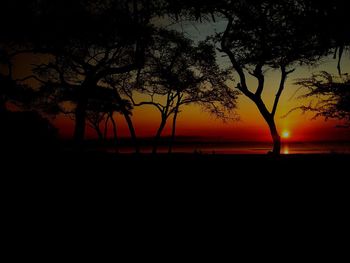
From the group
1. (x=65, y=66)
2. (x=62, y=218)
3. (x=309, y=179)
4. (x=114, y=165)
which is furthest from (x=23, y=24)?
(x=309, y=179)

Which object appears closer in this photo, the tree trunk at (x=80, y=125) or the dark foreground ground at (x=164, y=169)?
the dark foreground ground at (x=164, y=169)

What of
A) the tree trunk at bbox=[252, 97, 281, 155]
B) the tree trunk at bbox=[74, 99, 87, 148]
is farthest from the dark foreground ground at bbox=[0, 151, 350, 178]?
the tree trunk at bbox=[252, 97, 281, 155]

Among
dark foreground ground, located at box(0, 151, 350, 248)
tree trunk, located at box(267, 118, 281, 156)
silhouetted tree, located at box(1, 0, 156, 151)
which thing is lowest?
dark foreground ground, located at box(0, 151, 350, 248)

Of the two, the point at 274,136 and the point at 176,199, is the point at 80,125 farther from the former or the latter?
the point at 176,199

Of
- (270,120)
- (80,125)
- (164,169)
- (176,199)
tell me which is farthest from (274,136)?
(176,199)

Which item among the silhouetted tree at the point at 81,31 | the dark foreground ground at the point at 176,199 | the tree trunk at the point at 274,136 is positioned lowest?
the dark foreground ground at the point at 176,199

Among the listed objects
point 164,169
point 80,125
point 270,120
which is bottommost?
point 164,169

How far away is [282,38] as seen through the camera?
954 cm

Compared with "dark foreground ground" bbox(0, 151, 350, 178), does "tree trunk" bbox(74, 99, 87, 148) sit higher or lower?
higher

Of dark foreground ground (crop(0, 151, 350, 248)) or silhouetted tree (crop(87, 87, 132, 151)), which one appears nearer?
dark foreground ground (crop(0, 151, 350, 248))

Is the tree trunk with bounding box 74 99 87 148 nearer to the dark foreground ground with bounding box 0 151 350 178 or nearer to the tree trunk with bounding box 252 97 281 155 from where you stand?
the dark foreground ground with bounding box 0 151 350 178

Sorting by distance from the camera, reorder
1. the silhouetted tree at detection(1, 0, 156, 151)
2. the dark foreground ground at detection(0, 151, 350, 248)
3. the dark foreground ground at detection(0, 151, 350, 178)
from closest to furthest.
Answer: the dark foreground ground at detection(0, 151, 350, 248)
the dark foreground ground at detection(0, 151, 350, 178)
the silhouetted tree at detection(1, 0, 156, 151)

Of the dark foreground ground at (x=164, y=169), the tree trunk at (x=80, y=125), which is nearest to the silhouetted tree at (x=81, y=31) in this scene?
the tree trunk at (x=80, y=125)

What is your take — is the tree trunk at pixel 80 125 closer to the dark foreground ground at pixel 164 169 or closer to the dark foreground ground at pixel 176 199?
Answer: the dark foreground ground at pixel 164 169
